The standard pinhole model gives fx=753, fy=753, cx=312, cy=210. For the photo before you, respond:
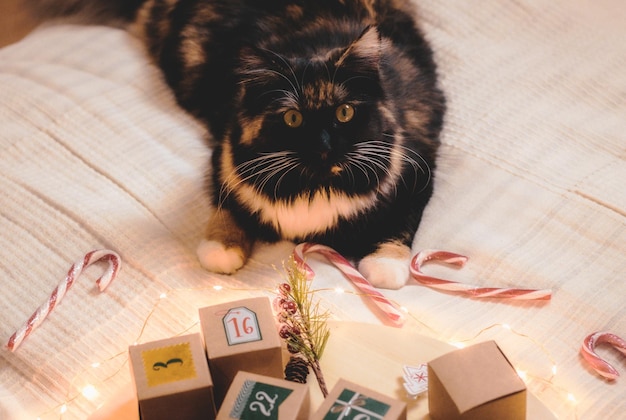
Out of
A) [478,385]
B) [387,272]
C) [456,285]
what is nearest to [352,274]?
[387,272]

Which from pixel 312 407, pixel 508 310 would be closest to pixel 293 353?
pixel 312 407

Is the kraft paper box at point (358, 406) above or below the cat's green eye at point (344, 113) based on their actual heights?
below

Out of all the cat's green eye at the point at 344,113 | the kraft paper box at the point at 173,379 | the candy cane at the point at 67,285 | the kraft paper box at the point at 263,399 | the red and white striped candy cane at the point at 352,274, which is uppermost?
the cat's green eye at the point at 344,113

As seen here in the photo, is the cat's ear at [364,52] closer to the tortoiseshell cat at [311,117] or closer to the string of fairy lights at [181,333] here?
the tortoiseshell cat at [311,117]

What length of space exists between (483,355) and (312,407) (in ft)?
1.01

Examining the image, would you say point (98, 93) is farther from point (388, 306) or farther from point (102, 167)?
point (388, 306)

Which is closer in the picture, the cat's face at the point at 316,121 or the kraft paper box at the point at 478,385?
the kraft paper box at the point at 478,385

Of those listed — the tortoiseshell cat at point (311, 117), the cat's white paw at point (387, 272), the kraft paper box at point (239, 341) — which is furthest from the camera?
the cat's white paw at point (387, 272)

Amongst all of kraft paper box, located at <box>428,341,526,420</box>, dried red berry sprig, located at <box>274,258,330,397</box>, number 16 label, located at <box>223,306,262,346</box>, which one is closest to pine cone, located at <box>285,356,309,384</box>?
dried red berry sprig, located at <box>274,258,330,397</box>

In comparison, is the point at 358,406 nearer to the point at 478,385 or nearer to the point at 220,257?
the point at 478,385

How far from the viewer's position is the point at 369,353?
1.38 m

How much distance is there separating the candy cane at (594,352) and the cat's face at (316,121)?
1.85 feet

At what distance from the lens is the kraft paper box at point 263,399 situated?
1.10m

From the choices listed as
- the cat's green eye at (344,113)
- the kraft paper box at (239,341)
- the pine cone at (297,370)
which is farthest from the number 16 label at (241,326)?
the cat's green eye at (344,113)
